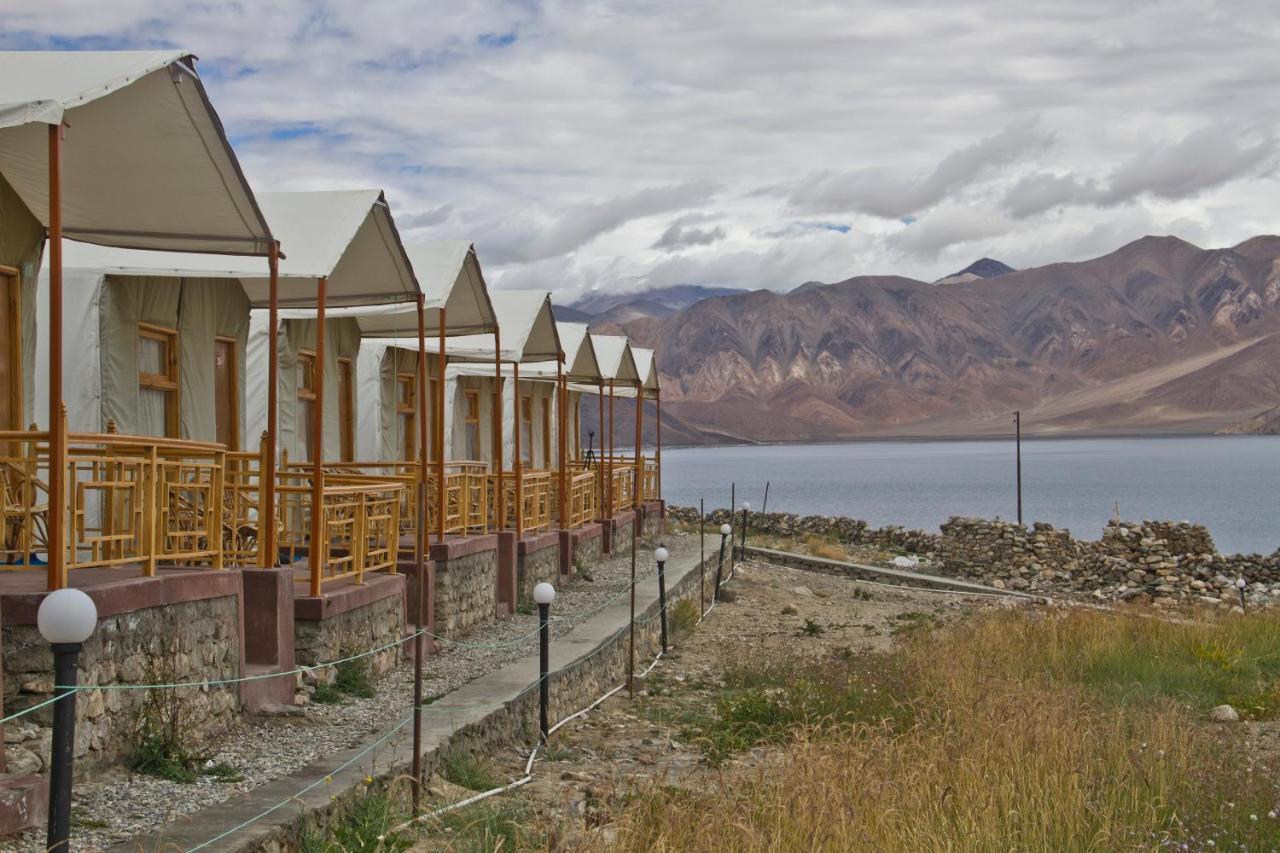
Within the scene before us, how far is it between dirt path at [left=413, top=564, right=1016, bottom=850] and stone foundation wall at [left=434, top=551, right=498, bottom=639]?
6.45ft

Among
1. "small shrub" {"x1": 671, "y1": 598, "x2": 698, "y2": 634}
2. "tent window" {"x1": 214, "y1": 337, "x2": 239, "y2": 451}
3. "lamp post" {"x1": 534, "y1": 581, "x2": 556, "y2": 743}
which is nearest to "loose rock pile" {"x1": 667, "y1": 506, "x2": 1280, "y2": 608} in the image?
"small shrub" {"x1": 671, "y1": 598, "x2": 698, "y2": 634}

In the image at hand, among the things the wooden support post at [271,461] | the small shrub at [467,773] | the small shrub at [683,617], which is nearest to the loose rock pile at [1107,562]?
the small shrub at [683,617]

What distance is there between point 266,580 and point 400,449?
10722 mm

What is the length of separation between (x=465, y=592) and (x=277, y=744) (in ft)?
20.1

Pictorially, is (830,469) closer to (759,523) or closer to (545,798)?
(759,523)

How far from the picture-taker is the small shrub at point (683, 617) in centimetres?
1853

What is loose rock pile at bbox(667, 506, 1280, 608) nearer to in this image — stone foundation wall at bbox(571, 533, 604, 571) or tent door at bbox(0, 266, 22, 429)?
stone foundation wall at bbox(571, 533, 604, 571)

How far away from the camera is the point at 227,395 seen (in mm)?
14477

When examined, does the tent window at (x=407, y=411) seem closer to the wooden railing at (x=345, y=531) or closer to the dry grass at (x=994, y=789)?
the wooden railing at (x=345, y=531)

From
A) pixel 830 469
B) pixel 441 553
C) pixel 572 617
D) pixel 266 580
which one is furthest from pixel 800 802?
pixel 830 469

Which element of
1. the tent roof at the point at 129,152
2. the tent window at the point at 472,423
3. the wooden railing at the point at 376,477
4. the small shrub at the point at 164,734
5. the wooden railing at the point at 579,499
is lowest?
the small shrub at the point at 164,734

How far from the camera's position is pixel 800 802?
7.08 metres

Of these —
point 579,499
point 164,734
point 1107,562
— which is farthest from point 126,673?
point 1107,562

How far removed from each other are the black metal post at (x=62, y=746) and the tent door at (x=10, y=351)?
606cm
